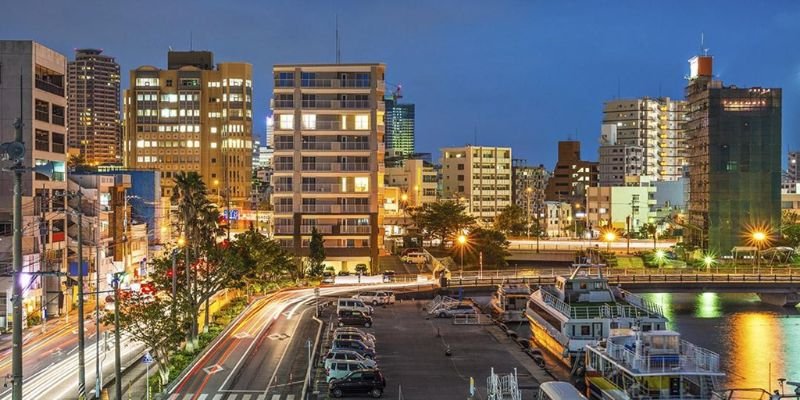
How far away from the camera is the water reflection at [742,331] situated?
49.2 meters

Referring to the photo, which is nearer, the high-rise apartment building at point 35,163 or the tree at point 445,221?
the high-rise apartment building at point 35,163

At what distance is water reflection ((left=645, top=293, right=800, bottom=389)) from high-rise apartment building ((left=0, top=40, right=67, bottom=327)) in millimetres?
43439

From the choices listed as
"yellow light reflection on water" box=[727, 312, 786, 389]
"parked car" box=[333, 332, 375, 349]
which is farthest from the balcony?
A: "parked car" box=[333, 332, 375, 349]

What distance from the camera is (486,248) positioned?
104250 millimetres

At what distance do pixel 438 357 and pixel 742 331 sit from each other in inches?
1136

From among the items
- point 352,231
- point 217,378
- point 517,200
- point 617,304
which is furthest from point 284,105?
point 517,200

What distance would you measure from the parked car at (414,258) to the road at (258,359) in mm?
37652

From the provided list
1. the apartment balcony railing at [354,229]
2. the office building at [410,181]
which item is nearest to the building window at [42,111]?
the apartment balcony railing at [354,229]

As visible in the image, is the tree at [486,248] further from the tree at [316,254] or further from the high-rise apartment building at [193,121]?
the high-rise apartment building at [193,121]

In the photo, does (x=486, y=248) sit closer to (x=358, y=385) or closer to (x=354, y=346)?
(x=354, y=346)

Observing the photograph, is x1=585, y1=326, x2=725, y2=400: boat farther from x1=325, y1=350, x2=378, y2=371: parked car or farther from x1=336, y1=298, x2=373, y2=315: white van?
x1=336, y1=298, x2=373, y2=315: white van

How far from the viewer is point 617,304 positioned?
55688 mm

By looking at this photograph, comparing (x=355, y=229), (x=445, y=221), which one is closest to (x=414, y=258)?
(x=445, y=221)

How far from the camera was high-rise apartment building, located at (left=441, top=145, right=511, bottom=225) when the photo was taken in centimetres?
15825
